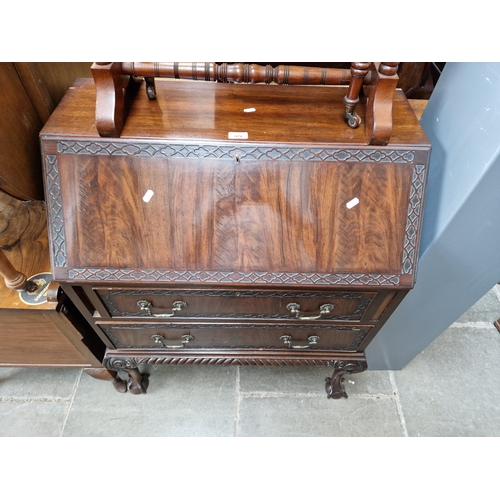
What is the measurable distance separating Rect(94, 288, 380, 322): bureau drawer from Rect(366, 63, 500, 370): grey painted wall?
0.28 meters

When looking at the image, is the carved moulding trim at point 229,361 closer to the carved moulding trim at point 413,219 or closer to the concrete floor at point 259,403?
the concrete floor at point 259,403

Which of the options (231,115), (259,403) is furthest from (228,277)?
(259,403)

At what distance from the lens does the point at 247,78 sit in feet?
2.75

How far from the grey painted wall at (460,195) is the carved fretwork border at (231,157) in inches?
5.5

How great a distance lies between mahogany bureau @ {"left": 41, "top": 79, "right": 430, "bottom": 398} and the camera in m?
0.88

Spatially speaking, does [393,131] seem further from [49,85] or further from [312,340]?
[49,85]

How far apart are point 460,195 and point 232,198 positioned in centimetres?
59

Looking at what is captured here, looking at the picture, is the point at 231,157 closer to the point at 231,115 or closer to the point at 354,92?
the point at 231,115

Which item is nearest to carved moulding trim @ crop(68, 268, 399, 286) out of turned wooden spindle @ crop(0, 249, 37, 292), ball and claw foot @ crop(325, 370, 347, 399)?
turned wooden spindle @ crop(0, 249, 37, 292)

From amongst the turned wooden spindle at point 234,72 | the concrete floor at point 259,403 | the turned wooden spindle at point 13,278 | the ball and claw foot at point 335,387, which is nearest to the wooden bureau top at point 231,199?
the turned wooden spindle at point 234,72

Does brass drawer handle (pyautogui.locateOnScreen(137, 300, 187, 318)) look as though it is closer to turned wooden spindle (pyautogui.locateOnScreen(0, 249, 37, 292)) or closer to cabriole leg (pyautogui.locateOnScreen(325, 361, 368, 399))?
turned wooden spindle (pyautogui.locateOnScreen(0, 249, 37, 292))

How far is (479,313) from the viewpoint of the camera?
1.91 m

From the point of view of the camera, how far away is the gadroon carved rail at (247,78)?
0.82 metres

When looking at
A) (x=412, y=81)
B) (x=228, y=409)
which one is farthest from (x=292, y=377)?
(x=412, y=81)
